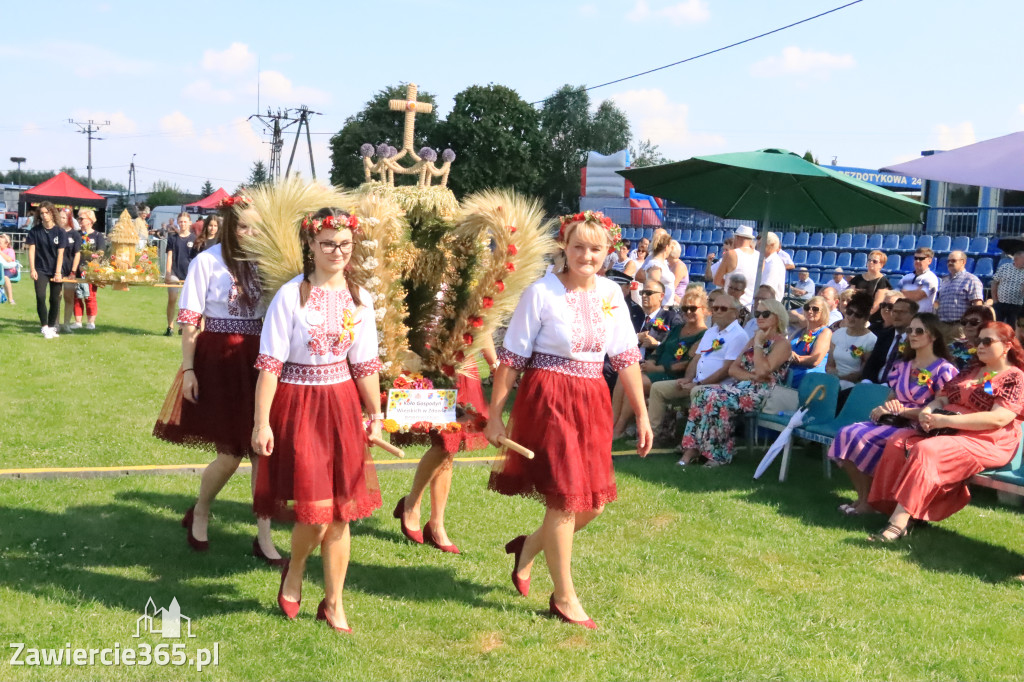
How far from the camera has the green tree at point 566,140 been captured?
66.6 meters

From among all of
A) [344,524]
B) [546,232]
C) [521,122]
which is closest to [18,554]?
[344,524]

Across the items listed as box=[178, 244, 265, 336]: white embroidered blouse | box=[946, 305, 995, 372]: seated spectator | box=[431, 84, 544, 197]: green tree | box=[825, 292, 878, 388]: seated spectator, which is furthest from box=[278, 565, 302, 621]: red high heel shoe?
box=[431, 84, 544, 197]: green tree

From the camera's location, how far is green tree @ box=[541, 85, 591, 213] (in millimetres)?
66625

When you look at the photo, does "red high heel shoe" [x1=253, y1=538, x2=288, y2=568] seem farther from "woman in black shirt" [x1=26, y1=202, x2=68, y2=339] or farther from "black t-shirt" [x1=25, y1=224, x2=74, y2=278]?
"black t-shirt" [x1=25, y1=224, x2=74, y2=278]

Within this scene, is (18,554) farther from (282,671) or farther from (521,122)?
(521,122)

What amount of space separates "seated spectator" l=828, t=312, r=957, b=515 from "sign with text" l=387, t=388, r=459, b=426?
3180mm

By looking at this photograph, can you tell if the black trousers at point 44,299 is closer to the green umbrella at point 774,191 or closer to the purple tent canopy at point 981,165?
the green umbrella at point 774,191

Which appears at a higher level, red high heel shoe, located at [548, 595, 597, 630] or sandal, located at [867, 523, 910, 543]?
sandal, located at [867, 523, 910, 543]

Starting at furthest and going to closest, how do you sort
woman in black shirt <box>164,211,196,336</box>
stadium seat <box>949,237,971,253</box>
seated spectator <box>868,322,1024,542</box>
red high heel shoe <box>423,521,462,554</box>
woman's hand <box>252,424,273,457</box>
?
stadium seat <box>949,237,971,253</box> < woman in black shirt <box>164,211,196,336</box> < seated spectator <box>868,322,1024,542</box> < red high heel shoe <box>423,521,462,554</box> < woman's hand <box>252,424,273,457</box>

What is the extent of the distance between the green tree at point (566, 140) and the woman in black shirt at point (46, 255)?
53.6 meters

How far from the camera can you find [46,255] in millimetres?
13797

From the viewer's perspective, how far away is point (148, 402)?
30.4 feet

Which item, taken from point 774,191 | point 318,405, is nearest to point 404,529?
point 318,405

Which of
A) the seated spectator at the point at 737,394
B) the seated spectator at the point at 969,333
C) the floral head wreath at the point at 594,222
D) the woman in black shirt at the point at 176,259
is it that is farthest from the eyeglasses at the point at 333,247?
the woman in black shirt at the point at 176,259
